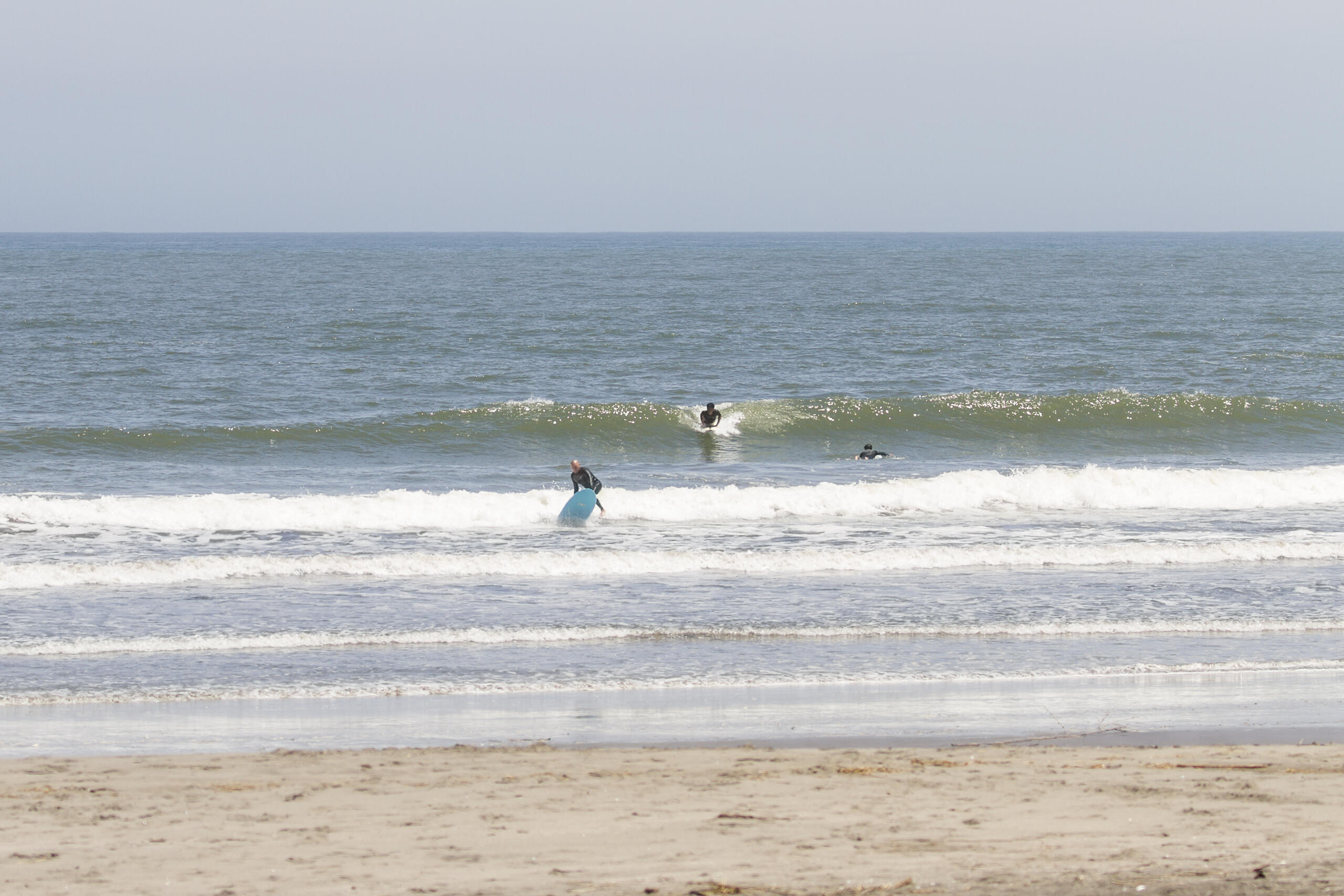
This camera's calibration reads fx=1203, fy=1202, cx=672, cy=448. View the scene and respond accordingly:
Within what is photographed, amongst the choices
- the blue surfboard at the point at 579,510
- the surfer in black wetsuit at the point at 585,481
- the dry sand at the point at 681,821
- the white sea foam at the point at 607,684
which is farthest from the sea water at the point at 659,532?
the dry sand at the point at 681,821

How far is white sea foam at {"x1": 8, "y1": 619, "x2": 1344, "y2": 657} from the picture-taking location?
11.2 meters

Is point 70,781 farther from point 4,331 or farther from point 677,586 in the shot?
point 4,331

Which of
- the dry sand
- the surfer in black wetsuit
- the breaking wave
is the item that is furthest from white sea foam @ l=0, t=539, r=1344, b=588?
the breaking wave

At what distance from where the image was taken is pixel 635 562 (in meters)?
14.6

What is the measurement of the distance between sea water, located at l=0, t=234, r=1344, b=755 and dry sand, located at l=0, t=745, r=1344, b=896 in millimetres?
833

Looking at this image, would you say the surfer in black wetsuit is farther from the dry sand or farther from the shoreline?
the dry sand

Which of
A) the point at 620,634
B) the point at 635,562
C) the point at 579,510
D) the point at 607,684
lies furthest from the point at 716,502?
the point at 607,684

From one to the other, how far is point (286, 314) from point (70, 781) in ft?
137

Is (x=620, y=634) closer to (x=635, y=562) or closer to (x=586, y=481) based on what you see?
(x=635, y=562)

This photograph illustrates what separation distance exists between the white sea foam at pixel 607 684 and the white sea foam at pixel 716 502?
7.28 metres

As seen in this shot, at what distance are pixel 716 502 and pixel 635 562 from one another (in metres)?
4.10

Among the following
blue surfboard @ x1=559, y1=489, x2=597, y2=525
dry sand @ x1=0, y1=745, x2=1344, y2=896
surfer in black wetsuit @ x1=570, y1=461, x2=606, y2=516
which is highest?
surfer in black wetsuit @ x1=570, y1=461, x2=606, y2=516

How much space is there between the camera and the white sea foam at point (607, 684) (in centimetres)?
972

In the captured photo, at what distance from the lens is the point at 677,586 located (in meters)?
13.7
